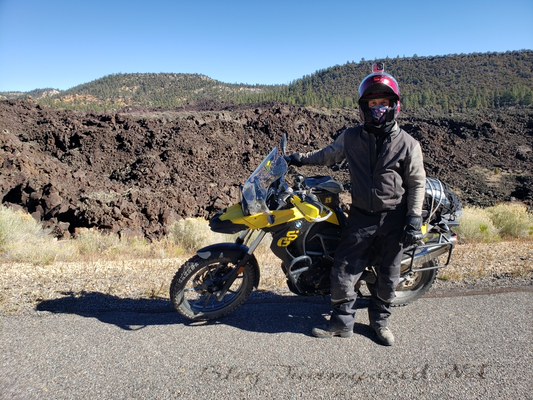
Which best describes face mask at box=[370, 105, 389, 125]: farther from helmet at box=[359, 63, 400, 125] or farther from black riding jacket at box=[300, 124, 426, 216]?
black riding jacket at box=[300, 124, 426, 216]

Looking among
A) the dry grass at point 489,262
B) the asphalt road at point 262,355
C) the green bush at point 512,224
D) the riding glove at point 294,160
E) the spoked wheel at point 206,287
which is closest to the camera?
the asphalt road at point 262,355

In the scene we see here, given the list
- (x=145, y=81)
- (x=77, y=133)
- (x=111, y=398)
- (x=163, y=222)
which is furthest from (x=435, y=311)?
(x=145, y=81)

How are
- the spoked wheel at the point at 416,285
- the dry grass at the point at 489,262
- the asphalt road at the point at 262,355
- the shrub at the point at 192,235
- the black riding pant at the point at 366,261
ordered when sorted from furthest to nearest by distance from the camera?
the shrub at the point at 192,235
the dry grass at the point at 489,262
the spoked wheel at the point at 416,285
the black riding pant at the point at 366,261
the asphalt road at the point at 262,355

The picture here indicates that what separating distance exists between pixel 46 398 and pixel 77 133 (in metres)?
21.5

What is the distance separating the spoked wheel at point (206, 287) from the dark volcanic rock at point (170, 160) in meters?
6.91

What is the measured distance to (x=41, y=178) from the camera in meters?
13.3

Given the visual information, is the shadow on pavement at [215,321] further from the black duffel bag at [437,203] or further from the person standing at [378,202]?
the black duffel bag at [437,203]

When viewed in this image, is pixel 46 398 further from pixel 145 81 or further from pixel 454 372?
pixel 145 81

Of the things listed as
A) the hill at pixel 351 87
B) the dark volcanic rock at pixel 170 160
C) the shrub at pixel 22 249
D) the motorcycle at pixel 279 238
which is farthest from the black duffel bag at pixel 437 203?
the hill at pixel 351 87

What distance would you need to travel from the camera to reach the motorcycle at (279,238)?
3133mm

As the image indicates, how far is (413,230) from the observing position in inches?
115

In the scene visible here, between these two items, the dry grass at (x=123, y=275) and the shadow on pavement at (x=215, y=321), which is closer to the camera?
the shadow on pavement at (x=215, y=321)

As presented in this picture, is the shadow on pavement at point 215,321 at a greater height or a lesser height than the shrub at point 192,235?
greater

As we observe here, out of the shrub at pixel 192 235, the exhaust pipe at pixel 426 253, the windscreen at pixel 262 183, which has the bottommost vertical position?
the shrub at pixel 192 235
